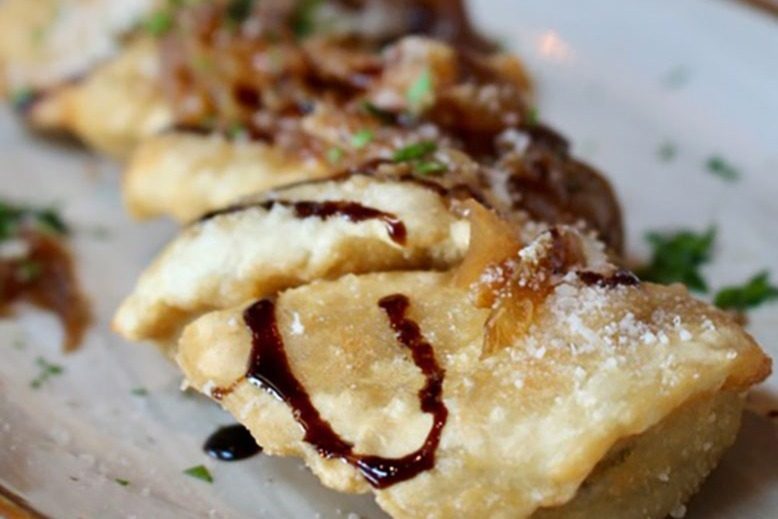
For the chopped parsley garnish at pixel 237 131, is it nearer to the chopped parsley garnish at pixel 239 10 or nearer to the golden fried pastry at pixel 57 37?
the chopped parsley garnish at pixel 239 10

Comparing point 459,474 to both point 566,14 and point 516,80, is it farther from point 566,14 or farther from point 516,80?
point 566,14

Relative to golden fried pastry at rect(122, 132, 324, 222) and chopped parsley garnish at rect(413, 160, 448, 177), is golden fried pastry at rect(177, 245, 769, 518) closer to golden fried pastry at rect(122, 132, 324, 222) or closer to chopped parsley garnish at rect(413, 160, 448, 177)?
chopped parsley garnish at rect(413, 160, 448, 177)

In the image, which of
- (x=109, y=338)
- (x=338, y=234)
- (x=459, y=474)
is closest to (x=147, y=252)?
(x=109, y=338)

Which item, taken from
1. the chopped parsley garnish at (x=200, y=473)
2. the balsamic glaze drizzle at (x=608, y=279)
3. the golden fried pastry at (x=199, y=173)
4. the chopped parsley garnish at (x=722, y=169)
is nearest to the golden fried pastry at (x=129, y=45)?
the golden fried pastry at (x=199, y=173)

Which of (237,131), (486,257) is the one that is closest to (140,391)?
(237,131)

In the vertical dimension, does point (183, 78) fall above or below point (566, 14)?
below
